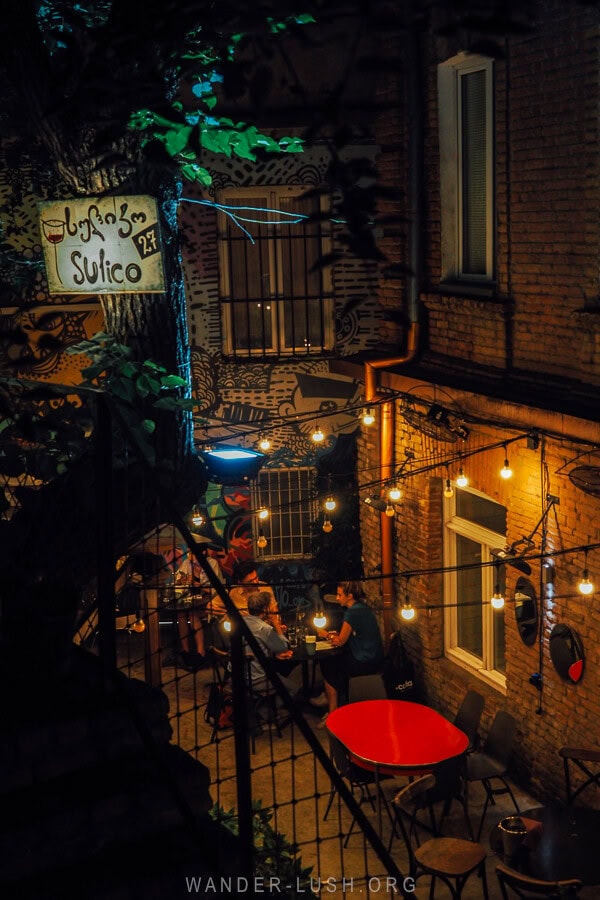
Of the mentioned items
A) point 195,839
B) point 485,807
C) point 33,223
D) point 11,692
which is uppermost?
point 33,223

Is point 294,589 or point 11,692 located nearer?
point 11,692

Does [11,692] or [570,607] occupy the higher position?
[11,692]

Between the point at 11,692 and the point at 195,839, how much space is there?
121 cm

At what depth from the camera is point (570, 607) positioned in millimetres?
9812

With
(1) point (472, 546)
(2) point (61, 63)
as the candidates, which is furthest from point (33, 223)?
(2) point (61, 63)

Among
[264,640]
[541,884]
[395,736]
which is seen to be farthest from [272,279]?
[541,884]

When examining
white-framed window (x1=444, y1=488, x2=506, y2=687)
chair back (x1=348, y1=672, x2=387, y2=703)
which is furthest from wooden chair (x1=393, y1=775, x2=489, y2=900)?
white-framed window (x1=444, y1=488, x2=506, y2=687)

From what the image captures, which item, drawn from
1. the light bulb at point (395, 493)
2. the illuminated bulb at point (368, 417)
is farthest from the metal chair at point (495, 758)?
the illuminated bulb at point (368, 417)

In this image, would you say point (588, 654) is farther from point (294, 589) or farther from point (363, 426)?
point (294, 589)

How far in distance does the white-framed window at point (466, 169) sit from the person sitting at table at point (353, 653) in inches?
135

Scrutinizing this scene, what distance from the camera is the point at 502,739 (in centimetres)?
1000

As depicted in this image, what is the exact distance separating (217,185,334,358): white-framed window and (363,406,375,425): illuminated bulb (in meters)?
1.90

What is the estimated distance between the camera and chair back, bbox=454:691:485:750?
10492 millimetres

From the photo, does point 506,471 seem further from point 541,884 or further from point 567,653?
point 541,884
